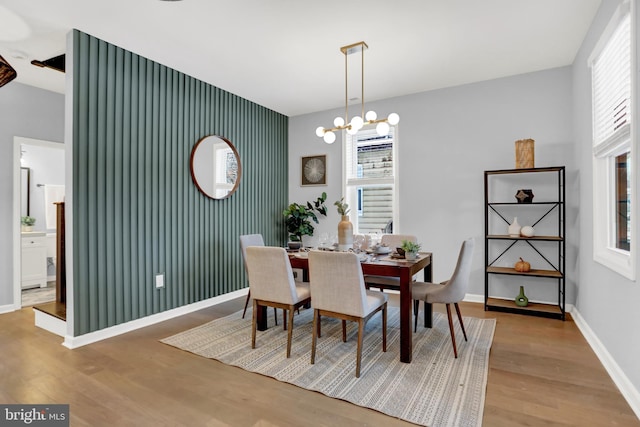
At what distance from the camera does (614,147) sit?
2.38 meters

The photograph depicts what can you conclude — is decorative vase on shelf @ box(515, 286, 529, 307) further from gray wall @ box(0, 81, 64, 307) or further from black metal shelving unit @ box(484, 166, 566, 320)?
gray wall @ box(0, 81, 64, 307)

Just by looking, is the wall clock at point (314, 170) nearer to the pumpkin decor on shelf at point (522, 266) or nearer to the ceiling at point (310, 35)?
the ceiling at point (310, 35)

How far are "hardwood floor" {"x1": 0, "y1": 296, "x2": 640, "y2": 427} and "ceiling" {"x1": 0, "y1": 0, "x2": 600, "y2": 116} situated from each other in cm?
271

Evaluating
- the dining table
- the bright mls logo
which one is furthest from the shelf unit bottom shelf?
the bright mls logo

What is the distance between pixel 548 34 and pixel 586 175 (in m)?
1.34

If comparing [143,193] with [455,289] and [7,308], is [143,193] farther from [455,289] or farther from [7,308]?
[455,289]

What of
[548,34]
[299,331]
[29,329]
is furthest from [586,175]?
[29,329]

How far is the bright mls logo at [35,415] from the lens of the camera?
1.83 meters

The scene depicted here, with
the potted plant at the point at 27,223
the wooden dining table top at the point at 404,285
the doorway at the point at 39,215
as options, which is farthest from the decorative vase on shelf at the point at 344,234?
the potted plant at the point at 27,223

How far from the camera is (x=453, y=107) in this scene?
429 cm

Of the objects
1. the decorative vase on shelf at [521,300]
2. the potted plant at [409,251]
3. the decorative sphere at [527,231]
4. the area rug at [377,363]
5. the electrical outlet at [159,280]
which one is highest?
the decorative sphere at [527,231]

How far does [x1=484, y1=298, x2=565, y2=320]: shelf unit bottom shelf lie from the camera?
350cm

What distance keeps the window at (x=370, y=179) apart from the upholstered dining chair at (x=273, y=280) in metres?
2.36

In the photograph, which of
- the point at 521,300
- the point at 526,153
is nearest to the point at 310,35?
the point at 526,153
